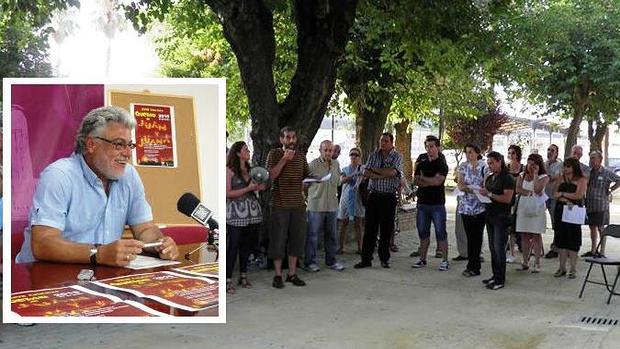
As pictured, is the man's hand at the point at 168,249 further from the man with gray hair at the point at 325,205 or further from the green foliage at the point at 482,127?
the green foliage at the point at 482,127

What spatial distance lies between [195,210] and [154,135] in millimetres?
356

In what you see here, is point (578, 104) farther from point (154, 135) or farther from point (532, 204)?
point (154, 135)

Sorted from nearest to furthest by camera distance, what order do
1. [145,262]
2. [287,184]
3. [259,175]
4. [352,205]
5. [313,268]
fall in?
1. [145,262]
2. [259,175]
3. [287,184]
4. [313,268]
5. [352,205]

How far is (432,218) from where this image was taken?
9.49 meters

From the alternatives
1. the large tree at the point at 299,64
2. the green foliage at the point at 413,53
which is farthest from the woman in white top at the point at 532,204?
the large tree at the point at 299,64

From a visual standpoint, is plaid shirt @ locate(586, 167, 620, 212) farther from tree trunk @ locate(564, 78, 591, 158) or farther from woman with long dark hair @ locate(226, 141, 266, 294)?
tree trunk @ locate(564, 78, 591, 158)

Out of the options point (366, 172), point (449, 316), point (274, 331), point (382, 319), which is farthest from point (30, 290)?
point (366, 172)

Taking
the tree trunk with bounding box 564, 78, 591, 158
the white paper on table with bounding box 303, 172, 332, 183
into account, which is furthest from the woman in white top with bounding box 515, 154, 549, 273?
the tree trunk with bounding box 564, 78, 591, 158

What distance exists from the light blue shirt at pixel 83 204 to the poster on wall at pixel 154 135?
8 cm

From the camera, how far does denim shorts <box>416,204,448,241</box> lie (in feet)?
30.9

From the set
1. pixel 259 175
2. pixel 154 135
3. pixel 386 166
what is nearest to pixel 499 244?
pixel 386 166

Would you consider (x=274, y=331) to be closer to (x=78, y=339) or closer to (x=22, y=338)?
(x=78, y=339)

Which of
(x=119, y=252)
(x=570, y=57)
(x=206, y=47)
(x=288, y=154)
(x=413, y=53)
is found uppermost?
(x=570, y=57)

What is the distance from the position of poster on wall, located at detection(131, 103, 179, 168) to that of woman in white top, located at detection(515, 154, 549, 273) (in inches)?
285
